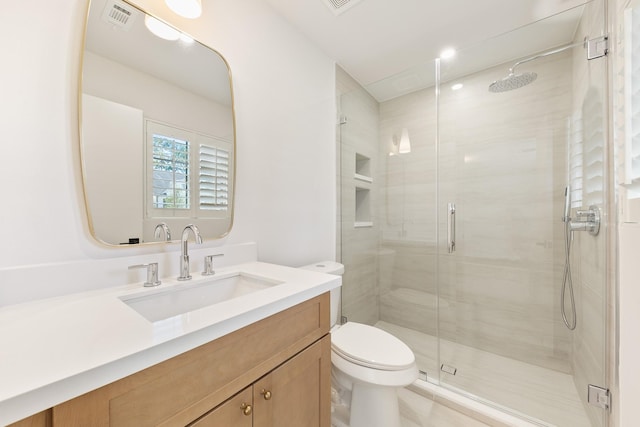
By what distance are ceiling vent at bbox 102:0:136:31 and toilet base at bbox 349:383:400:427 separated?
180 cm

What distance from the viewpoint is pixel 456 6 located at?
59.7 inches

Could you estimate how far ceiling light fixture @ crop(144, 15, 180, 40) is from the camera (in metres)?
1.03

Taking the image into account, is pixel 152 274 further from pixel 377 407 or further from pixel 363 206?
pixel 363 206

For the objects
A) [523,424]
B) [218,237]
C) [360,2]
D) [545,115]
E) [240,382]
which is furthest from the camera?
[545,115]

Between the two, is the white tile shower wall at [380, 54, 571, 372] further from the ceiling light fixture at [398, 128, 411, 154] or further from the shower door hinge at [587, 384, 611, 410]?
the shower door hinge at [587, 384, 611, 410]

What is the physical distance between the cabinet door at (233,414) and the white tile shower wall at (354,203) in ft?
4.61

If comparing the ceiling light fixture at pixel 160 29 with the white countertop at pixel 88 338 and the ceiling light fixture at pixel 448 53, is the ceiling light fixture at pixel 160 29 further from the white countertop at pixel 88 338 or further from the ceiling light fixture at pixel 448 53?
the ceiling light fixture at pixel 448 53

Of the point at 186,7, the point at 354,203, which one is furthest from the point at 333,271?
the point at 186,7

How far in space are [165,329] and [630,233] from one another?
152 cm

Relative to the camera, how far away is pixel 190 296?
0.97 m

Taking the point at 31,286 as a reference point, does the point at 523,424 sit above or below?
below

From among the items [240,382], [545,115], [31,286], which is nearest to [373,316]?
[240,382]

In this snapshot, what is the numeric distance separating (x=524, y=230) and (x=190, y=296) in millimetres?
2199

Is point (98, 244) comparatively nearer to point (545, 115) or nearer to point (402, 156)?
point (402, 156)
